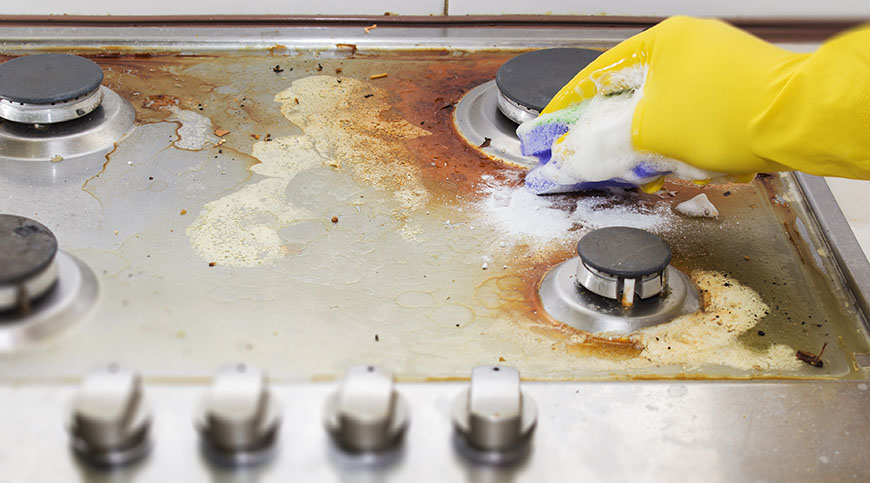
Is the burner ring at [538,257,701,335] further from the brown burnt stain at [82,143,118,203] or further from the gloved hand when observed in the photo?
the brown burnt stain at [82,143,118,203]

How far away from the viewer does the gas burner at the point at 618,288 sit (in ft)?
3.14

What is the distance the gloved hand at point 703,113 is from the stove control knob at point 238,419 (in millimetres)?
575

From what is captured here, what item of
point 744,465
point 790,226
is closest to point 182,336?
point 744,465

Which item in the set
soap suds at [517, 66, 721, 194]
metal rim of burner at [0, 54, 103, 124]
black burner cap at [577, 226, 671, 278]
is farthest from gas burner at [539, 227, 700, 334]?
metal rim of burner at [0, 54, 103, 124]

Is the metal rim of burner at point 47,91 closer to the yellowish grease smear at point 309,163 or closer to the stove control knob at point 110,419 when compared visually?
the yellowish grease smear at point 309,163

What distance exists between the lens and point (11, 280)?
0.81 m

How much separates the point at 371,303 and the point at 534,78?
0.53 meters

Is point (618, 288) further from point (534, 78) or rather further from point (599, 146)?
point (534, 78)

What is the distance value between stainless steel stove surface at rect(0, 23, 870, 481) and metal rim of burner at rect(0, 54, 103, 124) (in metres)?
0.02

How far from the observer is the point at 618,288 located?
97 centimetres

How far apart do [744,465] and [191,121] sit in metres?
0.93

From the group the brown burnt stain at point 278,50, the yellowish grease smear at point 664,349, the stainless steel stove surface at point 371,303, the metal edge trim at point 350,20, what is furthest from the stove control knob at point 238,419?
the metal edge trim at point 350,20

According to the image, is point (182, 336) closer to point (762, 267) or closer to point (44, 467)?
point (44, 467)

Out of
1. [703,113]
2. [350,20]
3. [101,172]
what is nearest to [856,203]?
[703,113]
